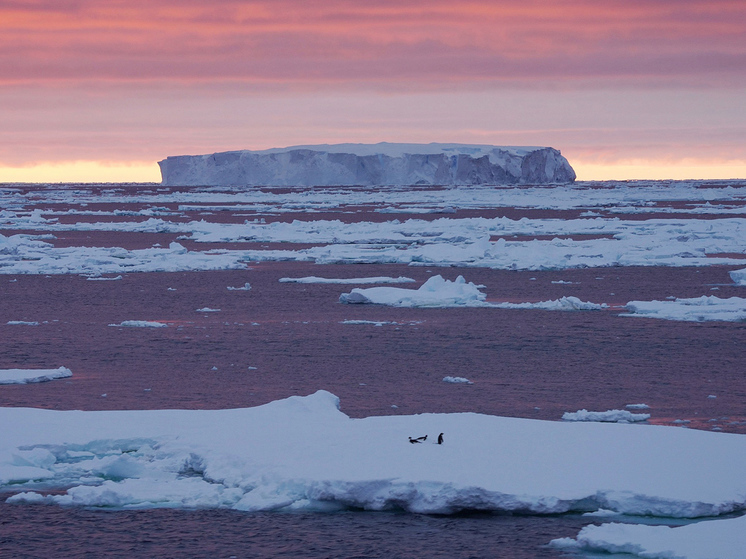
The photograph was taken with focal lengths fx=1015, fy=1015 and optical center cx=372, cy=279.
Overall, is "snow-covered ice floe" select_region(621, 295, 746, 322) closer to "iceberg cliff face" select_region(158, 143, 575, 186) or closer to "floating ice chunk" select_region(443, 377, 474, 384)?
"floating ice chunk" select_region(443, 377, 474, 384)

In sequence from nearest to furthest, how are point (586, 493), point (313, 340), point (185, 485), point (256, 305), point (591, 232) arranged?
point (586, 493), point (185, 485), point (313, 340), point (256, 305), point (591, 232)

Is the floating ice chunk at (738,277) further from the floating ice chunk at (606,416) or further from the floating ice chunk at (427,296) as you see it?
the floating ice chunk at (606,416)

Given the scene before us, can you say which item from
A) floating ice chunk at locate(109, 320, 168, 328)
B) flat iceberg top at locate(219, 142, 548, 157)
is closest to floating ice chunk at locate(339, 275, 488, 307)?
floating ice chunk at locate(109, 320, 168, 328)

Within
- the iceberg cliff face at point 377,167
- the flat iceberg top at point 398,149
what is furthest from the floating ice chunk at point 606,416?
the flat iceberg top at point 398,149

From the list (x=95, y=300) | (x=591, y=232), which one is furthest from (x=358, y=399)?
(x=591, y=232)

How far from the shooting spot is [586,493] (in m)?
5.29

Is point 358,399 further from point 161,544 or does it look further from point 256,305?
point 256,305

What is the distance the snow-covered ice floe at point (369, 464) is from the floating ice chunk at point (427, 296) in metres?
7.11

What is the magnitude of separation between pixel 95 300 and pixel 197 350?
493 cm

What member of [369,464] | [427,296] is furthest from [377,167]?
[369,464]

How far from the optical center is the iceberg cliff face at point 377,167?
66000 mm

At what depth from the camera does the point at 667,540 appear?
4.69 metres

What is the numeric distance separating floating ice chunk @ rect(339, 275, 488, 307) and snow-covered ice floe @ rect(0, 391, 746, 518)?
23.3 ft

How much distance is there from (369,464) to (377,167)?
2490 inches
